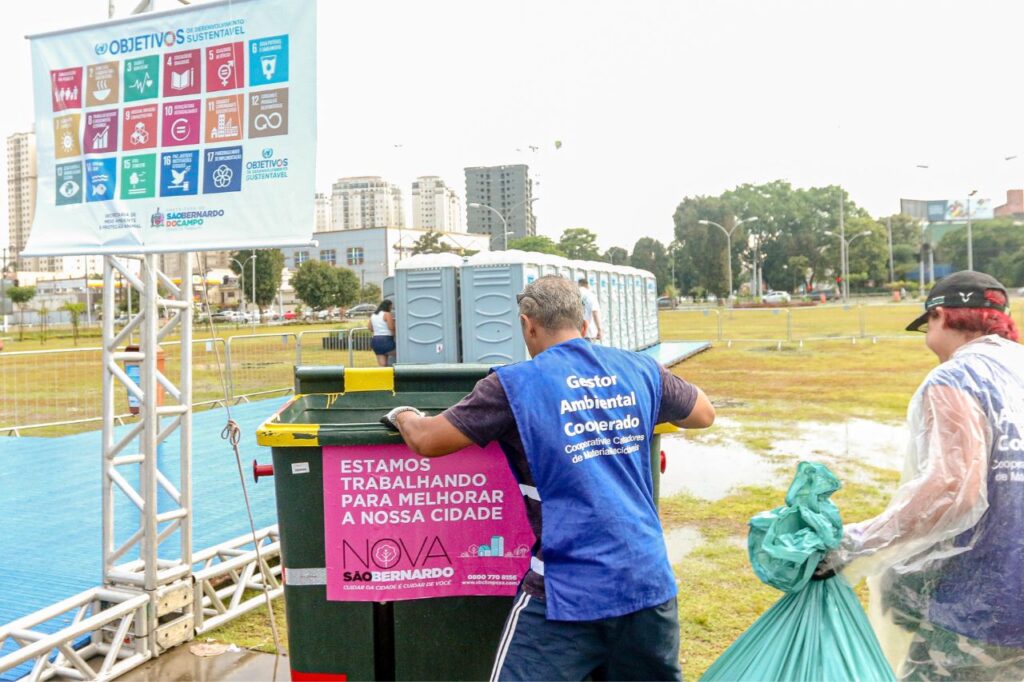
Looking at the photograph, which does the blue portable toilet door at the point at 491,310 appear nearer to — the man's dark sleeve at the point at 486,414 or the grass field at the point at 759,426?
the grass field at the point at 759,426

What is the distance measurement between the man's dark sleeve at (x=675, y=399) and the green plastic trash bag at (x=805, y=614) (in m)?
0.40

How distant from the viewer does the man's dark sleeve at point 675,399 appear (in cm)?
256

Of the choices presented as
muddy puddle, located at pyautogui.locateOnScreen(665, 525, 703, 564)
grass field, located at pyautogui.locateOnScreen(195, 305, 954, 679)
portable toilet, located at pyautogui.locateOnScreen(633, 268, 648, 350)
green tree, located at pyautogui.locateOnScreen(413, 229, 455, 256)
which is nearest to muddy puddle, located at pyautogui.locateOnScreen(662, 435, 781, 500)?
grass field, located at pyautogui.locateOnScreen(195, 305, 954, 679)

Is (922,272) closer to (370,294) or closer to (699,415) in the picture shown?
(370,294)

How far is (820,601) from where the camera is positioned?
245 cm

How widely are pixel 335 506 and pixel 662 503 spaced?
186 inches

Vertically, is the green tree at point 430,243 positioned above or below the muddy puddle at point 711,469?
above

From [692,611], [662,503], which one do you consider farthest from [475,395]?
[662,503]

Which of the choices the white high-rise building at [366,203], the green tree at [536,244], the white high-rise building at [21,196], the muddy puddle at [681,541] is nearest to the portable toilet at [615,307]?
the white high-rise building at [21,196]

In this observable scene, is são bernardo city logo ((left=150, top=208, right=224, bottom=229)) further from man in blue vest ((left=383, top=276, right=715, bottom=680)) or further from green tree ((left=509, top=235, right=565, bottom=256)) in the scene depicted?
green tree ((left=509, top=235, right=565, bottom=256))

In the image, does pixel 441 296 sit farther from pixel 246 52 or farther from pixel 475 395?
pixel 475 395

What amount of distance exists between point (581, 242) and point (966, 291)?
104 m

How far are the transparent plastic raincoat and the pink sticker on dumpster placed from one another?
1154mm

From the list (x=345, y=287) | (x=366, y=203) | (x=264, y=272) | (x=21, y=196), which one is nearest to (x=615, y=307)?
(x=345, y=287)
